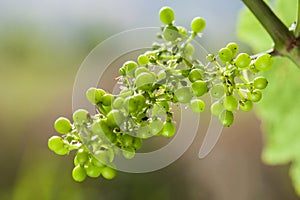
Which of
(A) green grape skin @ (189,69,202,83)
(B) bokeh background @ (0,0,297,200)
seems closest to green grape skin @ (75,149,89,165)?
(A) green grape skin @ (189,69,202,83)

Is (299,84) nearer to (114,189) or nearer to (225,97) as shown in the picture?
(225,97)

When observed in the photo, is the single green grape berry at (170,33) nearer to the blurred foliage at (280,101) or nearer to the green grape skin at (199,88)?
the green grape skin at (199,88)

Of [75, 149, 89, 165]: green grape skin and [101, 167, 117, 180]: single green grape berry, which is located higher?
[75, 149, 89, 165]: green grape skin

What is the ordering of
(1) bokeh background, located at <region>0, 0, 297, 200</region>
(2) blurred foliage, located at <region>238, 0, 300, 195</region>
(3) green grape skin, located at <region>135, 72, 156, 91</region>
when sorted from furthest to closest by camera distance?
(1) bokeh background, located at <region>0, 0, 297, 200</region>
(2) blurred foliage, located at <region>238, 0, 300, 195</region>
(3) green grape skin, located at <region>135, 72, 156, 91</region>

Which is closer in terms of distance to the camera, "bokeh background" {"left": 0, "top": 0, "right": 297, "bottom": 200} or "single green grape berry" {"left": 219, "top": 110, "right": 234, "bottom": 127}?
"single green grape berry" {"left": 219, "top": 110, "right": 234, "bottom": 127}

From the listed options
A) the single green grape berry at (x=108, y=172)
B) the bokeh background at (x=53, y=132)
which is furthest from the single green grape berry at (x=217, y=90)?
the bokeh background at (x=53, y=132)

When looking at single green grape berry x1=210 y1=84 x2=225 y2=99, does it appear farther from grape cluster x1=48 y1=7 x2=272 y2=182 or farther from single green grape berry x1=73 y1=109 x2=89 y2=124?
single green grape berry x1=73 y1=109 x2=89 y2=124

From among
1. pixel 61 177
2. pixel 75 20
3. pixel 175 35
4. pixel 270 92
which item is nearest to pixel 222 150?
pixel 61 177
